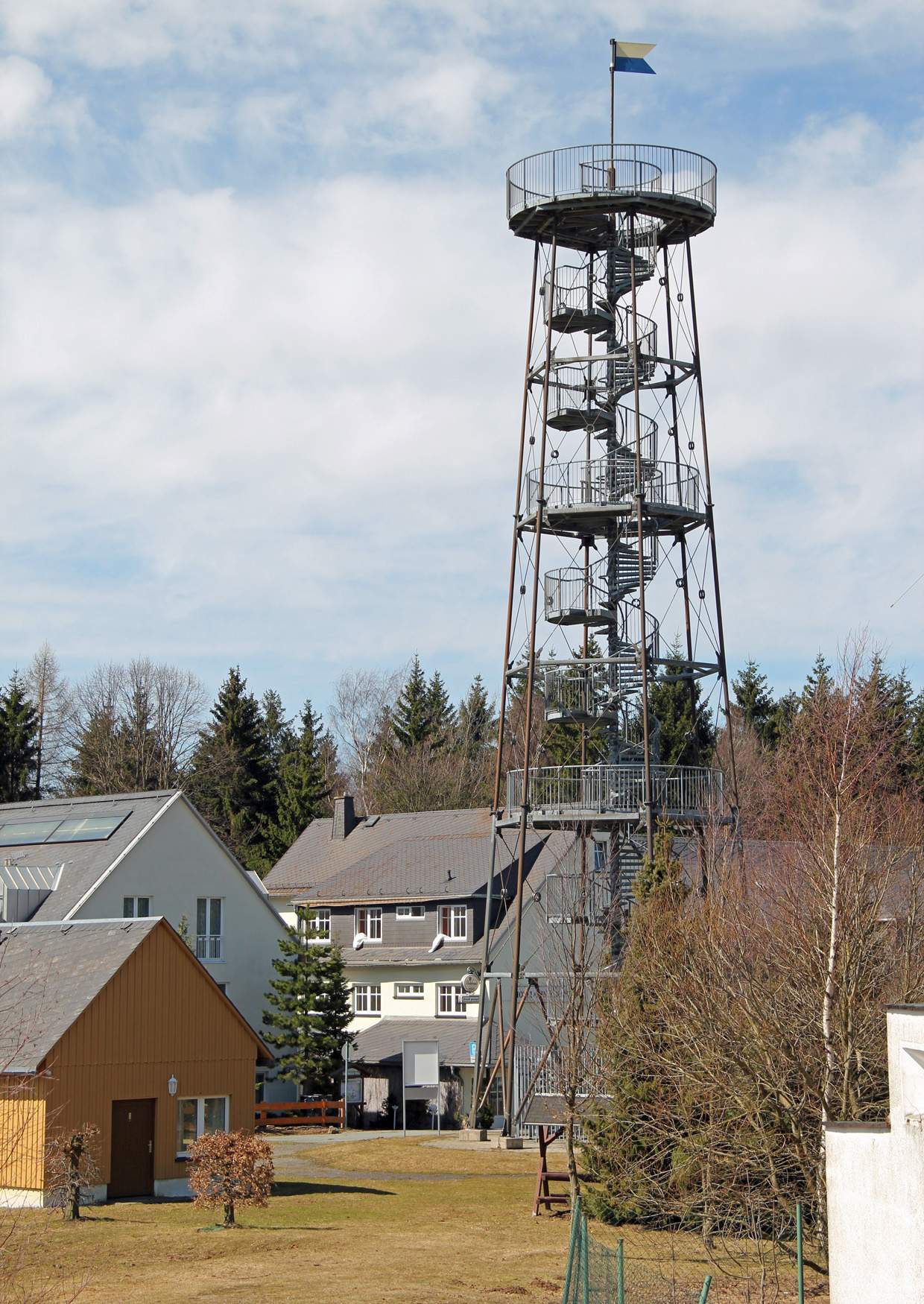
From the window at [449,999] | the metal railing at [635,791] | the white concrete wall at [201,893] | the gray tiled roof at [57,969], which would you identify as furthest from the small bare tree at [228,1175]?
the window at [449,999]

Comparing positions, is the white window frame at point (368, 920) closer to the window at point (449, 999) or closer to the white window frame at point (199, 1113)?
the window at point (449, 999)

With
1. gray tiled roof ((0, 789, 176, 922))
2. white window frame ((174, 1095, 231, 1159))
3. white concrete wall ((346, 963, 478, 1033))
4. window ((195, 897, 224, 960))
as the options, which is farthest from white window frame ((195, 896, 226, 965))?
white window frame ((174, 1095, 231, 1159))

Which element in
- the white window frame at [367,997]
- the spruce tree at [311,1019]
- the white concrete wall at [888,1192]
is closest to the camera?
the white concrete wall at [888,1192]

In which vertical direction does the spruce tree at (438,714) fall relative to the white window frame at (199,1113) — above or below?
above

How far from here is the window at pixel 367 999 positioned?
59.2 m

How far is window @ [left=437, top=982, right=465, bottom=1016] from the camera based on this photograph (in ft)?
187

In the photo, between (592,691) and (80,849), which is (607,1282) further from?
(80,849)

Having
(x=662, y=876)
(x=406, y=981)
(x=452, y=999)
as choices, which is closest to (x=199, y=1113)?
(x=662, y=876)

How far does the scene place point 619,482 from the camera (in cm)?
4191

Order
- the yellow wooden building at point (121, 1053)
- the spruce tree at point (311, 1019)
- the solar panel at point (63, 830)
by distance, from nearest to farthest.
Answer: the yellow wooden building at point (121, 1053) → the spruce tree at point (311, 1019) → the solar panel at point (63, 830)

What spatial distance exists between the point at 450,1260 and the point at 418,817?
41.7 meters

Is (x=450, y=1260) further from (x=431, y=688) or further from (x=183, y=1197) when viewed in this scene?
(x=431, y=688)

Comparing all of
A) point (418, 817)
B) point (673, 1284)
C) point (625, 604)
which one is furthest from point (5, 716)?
point (673, 1284)

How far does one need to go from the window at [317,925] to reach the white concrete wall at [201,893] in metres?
3.45
